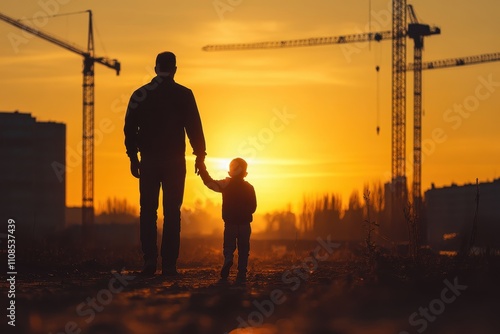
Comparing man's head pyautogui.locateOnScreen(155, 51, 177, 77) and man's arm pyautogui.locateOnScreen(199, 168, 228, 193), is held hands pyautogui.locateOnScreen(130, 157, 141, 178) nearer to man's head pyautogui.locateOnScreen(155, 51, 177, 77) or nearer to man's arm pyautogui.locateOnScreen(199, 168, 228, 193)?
man's arm pyautogui.locateOnScreen(199, 168, 228, 193)

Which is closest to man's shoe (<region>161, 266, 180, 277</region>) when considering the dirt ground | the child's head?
the dirt ground

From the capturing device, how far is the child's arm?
43.4 ft

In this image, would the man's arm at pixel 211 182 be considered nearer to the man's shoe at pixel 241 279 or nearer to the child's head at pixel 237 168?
the child's head at pixel 237 168

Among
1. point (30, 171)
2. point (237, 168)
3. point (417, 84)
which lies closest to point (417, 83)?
point (417, 84)

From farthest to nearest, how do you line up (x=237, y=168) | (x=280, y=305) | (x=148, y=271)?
(x=237, y=168)
(x=148, y=271)
(x=280, y=305)

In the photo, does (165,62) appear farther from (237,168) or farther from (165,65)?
(237,168)

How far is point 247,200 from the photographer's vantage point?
13.7m

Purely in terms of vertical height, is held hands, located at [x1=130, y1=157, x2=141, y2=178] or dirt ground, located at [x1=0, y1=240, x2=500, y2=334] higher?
held hands, located at [x1=130, y1=157, x2=141, y2=178]

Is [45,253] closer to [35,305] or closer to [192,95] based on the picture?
[192,95]

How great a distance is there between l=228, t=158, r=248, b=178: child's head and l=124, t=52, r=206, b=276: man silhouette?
3.63 ft

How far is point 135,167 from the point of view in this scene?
1264 centimetres

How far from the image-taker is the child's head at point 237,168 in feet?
45.3

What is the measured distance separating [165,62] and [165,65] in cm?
3

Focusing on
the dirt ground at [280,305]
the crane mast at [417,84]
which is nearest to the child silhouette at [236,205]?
the dirt ground at [280,305]
